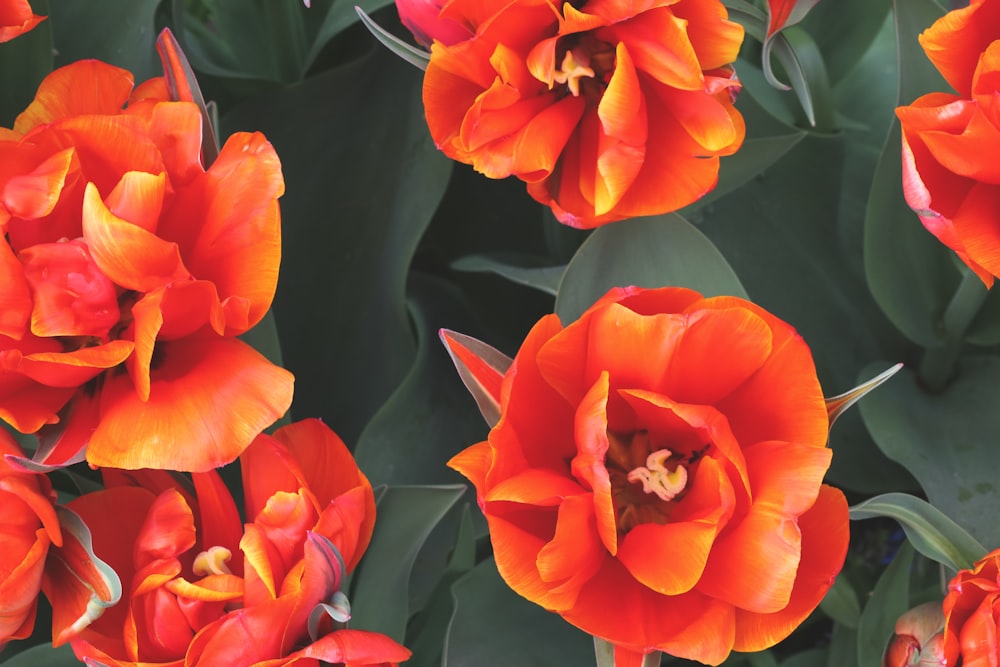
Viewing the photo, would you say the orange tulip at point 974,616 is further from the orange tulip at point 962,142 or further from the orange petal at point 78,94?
the orange petal at point 78,94

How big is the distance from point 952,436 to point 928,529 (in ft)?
0.49

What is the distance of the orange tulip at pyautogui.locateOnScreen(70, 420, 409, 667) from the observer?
0.34 m

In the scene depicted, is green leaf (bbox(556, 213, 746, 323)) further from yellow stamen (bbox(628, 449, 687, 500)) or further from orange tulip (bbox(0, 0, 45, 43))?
orange tulip (bbox(0, 0, 45, 43))

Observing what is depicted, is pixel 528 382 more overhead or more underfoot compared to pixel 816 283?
more overhead

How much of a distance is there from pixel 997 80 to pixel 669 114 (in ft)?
0.41

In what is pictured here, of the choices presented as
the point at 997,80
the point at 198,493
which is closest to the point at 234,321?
the point at 198,493

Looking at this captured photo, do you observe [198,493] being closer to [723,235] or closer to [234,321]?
[234,321]

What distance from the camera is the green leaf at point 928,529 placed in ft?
1.30

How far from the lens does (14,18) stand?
1.30 feet

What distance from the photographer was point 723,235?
58cm

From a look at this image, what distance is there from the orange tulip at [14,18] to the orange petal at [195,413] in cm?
15

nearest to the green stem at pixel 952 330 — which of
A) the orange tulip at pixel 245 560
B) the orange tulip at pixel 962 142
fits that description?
the orange tulip at pixel 962 142

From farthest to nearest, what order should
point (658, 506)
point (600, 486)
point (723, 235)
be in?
point (723, 235) < point (658, 506) < point (600, 486)

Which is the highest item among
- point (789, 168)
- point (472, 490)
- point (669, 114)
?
point (669, 114)
